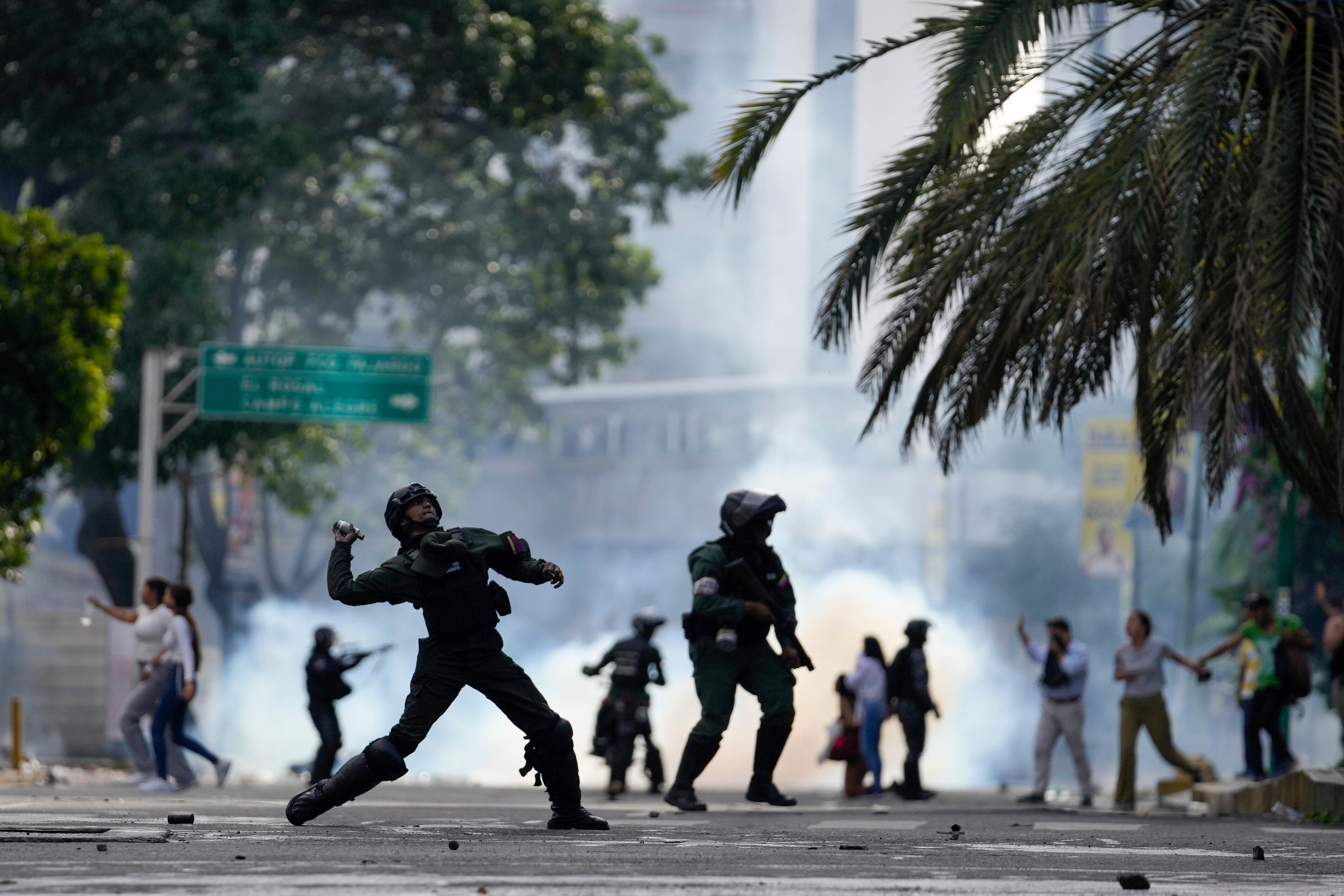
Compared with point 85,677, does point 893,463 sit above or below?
above

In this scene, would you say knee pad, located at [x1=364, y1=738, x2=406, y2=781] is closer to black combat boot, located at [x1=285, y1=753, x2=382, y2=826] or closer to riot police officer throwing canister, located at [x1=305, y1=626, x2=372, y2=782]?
black combat boot, located at [x1=285, y1=753, x2=382, y2=826]

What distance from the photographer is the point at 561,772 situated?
879 centimetres

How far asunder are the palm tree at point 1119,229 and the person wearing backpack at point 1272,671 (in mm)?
3076

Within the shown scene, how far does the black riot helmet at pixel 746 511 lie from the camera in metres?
11.2

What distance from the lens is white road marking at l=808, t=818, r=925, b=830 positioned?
9852mm

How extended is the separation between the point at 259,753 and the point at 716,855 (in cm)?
4299

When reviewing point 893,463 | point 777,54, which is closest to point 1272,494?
point 893,463

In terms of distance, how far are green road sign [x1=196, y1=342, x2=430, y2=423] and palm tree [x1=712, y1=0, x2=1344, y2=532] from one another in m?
13.4

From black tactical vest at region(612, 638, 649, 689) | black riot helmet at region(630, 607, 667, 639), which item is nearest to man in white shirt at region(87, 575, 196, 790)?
black tactical vest at region(612, 638, 649, 689)

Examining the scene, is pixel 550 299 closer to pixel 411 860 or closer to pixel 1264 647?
pixel 1264 647

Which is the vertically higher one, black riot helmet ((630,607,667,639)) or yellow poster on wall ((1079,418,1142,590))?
yellow poster on wall ((1079,418,1142,590))

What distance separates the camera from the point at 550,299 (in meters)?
36.8

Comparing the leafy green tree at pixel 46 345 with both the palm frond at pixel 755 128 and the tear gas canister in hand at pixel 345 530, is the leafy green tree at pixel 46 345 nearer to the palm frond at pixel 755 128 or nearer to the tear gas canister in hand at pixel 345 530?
the palm frond at pixel 755 128

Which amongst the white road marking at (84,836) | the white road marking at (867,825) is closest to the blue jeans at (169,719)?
the white road marking at (867,825)
